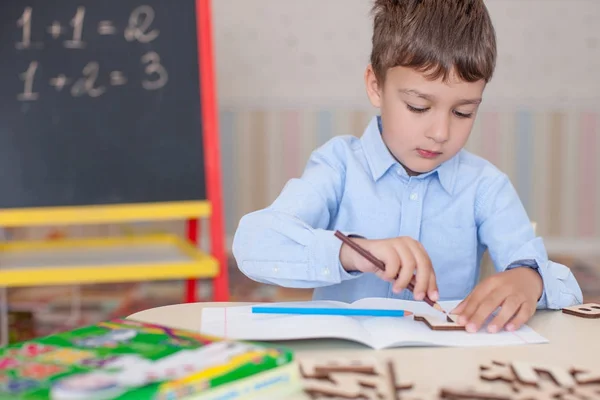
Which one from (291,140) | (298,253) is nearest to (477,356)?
(298,253)

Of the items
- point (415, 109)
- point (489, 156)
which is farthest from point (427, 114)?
point (489, 156)

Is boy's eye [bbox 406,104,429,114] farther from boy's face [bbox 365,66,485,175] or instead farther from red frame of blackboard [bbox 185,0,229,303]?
red frame of blackboard [bbox 185,0,229,303]

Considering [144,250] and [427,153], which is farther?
[144,250]

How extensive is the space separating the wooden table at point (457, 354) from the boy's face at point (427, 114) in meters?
0.33

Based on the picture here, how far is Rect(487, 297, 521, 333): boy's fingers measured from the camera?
88 cm

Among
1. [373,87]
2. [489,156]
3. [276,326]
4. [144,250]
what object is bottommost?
[144,250]

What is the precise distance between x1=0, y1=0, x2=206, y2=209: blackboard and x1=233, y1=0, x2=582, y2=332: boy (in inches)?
43.6

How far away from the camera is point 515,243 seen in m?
Answer: 1.22

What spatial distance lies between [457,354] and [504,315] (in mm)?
153

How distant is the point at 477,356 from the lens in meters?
0.77

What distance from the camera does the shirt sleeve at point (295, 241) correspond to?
1.04m

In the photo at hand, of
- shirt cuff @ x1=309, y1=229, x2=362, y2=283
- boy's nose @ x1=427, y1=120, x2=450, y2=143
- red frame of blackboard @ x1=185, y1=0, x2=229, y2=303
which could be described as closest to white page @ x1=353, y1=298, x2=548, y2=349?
shirt cuff @ x1=309, y1=229, x2=362, y2=283

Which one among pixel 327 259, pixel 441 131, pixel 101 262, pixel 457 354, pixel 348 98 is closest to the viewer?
pixel 457 354

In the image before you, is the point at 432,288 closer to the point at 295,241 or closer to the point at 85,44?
the point at 295,241
